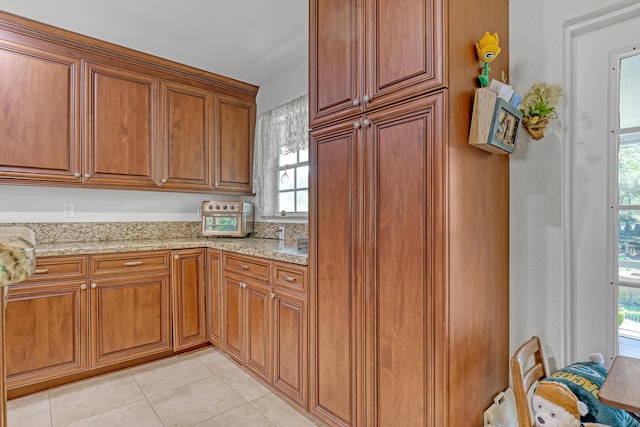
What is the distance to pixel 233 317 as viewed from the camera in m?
2.59

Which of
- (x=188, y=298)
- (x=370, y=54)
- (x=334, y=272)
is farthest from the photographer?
(x=188, y=298)

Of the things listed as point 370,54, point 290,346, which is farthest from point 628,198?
point 290,346

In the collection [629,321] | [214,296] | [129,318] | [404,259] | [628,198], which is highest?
[628,198]

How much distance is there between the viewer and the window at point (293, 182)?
10.1 ft

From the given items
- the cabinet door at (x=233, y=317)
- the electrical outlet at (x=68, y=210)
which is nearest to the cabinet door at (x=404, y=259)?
the cabinet door at (x=233, y=317)

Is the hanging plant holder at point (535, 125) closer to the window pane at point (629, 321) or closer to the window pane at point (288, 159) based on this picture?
the window pane at point (629, 321)

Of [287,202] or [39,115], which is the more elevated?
[39,115]

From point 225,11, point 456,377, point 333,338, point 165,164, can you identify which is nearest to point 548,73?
point 456,377

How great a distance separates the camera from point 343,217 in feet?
5.50

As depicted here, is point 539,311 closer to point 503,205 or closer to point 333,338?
point 503,205

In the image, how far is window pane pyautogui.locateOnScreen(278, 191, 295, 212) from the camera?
319cm

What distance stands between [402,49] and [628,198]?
1.09 metres

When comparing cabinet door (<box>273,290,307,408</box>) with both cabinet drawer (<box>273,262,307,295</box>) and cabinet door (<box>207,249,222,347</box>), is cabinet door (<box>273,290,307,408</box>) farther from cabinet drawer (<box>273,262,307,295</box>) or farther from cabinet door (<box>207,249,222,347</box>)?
cabinet door (<box>207,249,222,347</box>)

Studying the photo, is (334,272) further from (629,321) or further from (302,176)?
(302,176)
